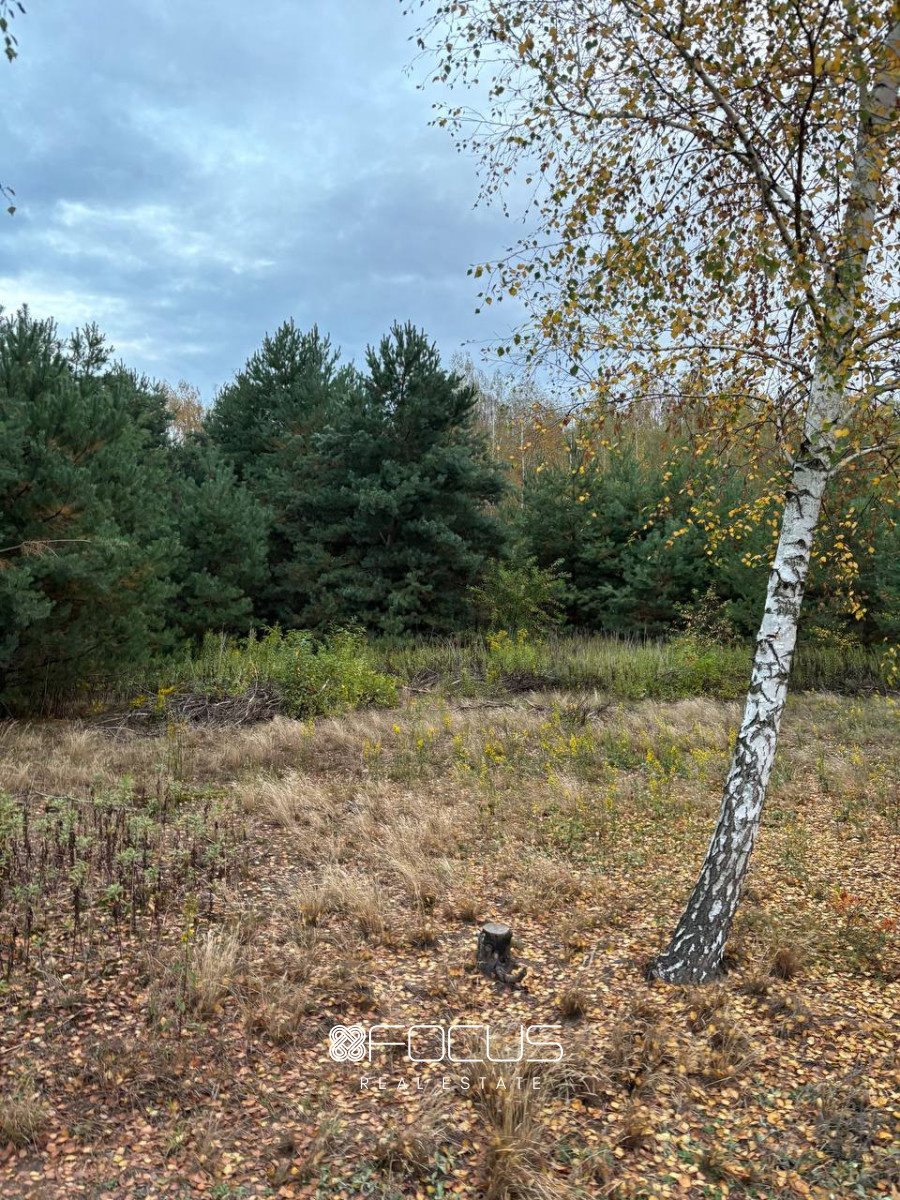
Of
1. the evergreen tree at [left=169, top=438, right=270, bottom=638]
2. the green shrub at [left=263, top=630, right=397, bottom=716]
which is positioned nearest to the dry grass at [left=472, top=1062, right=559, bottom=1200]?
the green shrub at [left=263, top=630, right=397, bottom=716]

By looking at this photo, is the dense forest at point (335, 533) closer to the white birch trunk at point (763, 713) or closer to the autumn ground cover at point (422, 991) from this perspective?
the autumn ground cover at point (422, 991)

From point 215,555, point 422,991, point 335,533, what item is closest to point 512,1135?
point 422,991

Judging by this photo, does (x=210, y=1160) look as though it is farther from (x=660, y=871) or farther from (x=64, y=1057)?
(x=660, y=871)

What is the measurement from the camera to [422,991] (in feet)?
11.0

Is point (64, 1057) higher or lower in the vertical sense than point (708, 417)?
lower

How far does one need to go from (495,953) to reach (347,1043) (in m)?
0.84

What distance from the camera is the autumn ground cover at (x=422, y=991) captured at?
2.42 metres

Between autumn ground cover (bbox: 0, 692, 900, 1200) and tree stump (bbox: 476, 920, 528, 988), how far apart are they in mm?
72

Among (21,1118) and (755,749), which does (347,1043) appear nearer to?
(21,1118)

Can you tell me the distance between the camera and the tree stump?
3.49 metres

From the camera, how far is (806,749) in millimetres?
7977

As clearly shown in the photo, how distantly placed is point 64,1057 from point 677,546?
49.4ft

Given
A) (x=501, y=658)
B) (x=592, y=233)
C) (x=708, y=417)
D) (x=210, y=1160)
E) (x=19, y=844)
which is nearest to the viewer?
(x=210, y=1160)

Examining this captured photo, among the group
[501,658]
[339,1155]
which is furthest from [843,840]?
[501,658]
